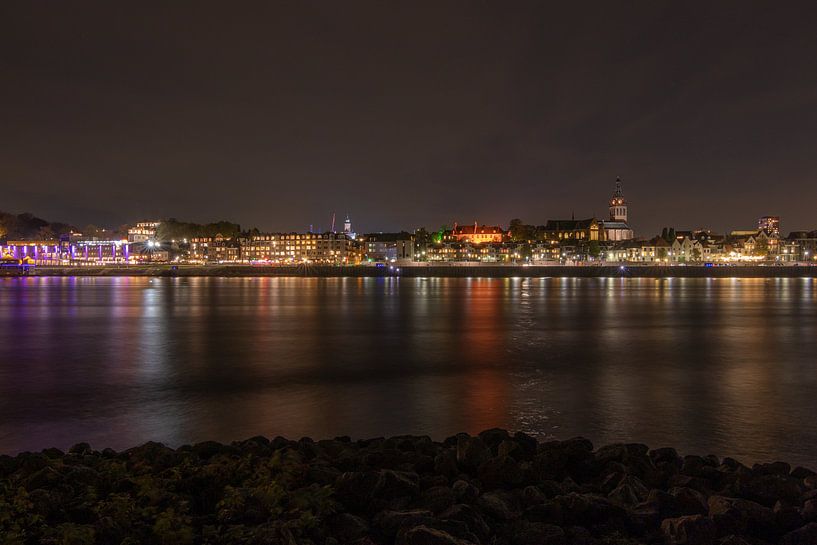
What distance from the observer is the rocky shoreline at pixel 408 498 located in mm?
6379

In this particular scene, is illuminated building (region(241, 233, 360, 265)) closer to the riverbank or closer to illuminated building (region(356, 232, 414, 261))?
illuminated building (region(356, 232, 414, 261))

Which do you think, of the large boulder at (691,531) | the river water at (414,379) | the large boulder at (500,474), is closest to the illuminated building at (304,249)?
the river water at (414,379)

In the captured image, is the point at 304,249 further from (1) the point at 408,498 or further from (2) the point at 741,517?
(2) the point at 741,517

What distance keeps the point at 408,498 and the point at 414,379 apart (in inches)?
478

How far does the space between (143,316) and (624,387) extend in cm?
3367

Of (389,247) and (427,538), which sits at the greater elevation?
(389,247)

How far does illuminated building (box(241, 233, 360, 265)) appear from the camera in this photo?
189000mm

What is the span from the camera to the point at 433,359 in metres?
23.8

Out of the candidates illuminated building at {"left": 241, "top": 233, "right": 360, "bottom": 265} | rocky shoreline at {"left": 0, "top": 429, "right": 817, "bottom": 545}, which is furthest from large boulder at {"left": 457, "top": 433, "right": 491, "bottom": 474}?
illuminated building at {"left": 241, "top": 233, "right": 360, "bottom": 265}

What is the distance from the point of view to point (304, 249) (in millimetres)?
193250

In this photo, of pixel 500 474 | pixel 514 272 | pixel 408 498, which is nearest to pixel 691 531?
pixel 500 474

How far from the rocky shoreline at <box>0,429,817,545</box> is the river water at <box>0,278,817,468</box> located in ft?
11.1

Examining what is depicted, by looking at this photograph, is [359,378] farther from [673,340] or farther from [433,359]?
[673,340]

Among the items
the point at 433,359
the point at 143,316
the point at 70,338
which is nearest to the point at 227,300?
the point at 143,316
